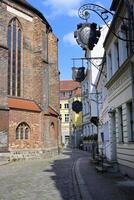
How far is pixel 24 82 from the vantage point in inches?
1489

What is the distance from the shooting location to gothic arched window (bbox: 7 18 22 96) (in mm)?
36469

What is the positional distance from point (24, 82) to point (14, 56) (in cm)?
270

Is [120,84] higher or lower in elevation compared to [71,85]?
lower

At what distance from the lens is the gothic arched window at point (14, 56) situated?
1436 inches

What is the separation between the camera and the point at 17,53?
123ft

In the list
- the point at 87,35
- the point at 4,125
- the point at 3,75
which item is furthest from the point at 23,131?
the point at 87,35

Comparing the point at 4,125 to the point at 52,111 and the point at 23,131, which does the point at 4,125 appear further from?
the point at 52,111

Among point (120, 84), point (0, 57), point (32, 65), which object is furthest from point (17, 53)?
point (120, 84)

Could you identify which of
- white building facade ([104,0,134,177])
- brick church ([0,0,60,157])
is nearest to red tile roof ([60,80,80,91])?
brick church ([0,0,60,157])

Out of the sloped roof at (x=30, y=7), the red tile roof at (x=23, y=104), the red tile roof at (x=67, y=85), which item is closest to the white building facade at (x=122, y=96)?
the red tile roof at (x=23, y=104)

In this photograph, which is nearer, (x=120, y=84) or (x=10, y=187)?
(x=10, y=187)

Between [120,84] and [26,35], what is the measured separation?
23671 millimetres

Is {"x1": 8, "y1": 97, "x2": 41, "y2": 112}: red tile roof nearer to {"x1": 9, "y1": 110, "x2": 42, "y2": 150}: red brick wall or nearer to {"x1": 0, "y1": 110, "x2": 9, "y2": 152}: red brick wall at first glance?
{"x1": 9, "y1": 110, "x2": 42, "y2": 150}: red brick wall

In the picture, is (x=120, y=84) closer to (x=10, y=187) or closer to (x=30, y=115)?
(x=10, y=187)
